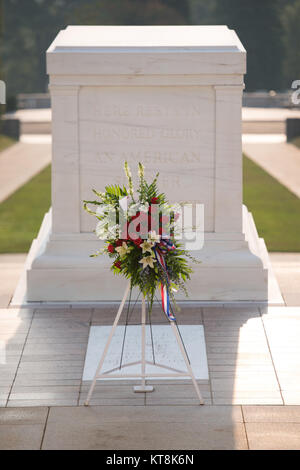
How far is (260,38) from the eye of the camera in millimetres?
57375

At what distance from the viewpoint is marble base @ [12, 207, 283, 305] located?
30.7 feet

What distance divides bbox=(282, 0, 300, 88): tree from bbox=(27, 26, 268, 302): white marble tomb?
45.9 metres

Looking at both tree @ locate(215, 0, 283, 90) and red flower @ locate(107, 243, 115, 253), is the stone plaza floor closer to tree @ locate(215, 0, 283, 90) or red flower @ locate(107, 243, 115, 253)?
red flower @ locate(107, 243, 115, 253)

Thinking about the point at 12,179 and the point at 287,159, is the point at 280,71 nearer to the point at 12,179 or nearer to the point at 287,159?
the point at 287,159

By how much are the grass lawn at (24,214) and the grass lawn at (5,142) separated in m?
6.39

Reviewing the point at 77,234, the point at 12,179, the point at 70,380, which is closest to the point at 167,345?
the point at 70,380

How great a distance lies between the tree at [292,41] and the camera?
54.4 metres

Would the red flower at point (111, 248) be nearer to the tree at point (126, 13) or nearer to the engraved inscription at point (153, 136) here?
the engraved inscription at point (153, 136)

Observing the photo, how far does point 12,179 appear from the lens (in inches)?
776

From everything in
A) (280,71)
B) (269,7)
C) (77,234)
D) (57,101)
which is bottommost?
(280,71)

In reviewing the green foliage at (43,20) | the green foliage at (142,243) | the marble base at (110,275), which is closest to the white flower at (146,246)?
the green foliage at (142,243)

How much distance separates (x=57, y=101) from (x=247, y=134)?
21.4 metres

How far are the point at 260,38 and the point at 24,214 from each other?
44.6 meters

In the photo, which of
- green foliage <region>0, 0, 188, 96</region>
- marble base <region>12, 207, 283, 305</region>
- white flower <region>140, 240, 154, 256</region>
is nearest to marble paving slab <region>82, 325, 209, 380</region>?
marble base <region>12, 207, 283, 305</region>
